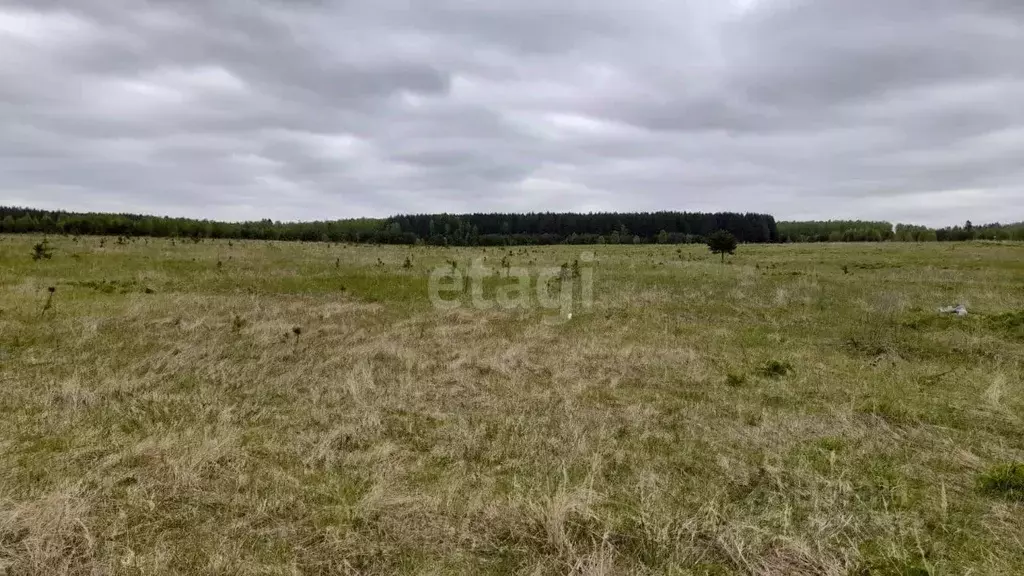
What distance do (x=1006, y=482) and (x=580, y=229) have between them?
119191 mm

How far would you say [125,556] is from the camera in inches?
151

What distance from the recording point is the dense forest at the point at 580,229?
8556 cm

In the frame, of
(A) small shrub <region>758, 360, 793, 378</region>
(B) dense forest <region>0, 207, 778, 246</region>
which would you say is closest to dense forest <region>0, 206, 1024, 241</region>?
(B) dense forest <region>0, 207, 778, 246</region>

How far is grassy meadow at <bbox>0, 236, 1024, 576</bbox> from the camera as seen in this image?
13.2ft

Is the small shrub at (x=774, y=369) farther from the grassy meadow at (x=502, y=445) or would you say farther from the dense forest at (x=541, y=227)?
the dense forest at (x=541, y=227)

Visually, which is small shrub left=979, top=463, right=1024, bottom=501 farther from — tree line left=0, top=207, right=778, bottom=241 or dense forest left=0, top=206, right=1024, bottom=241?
tree line left=0, top=207, right=778, bottom=241

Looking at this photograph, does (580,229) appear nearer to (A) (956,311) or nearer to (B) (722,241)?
(B) (722,241)

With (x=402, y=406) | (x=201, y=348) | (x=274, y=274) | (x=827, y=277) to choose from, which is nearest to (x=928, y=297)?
(x=827, y=277)

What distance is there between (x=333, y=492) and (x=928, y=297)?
21046 millimetres

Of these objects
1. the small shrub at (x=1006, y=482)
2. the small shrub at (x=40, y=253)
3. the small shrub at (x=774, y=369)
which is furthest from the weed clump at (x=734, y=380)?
the small shrub at (x=40, y=253)

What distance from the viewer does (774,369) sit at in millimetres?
9320

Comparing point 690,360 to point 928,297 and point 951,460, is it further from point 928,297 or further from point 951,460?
point 928,297

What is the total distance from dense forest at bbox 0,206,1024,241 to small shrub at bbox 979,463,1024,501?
→ 252ft

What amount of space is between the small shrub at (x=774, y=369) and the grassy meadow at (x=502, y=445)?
0.24 feet
